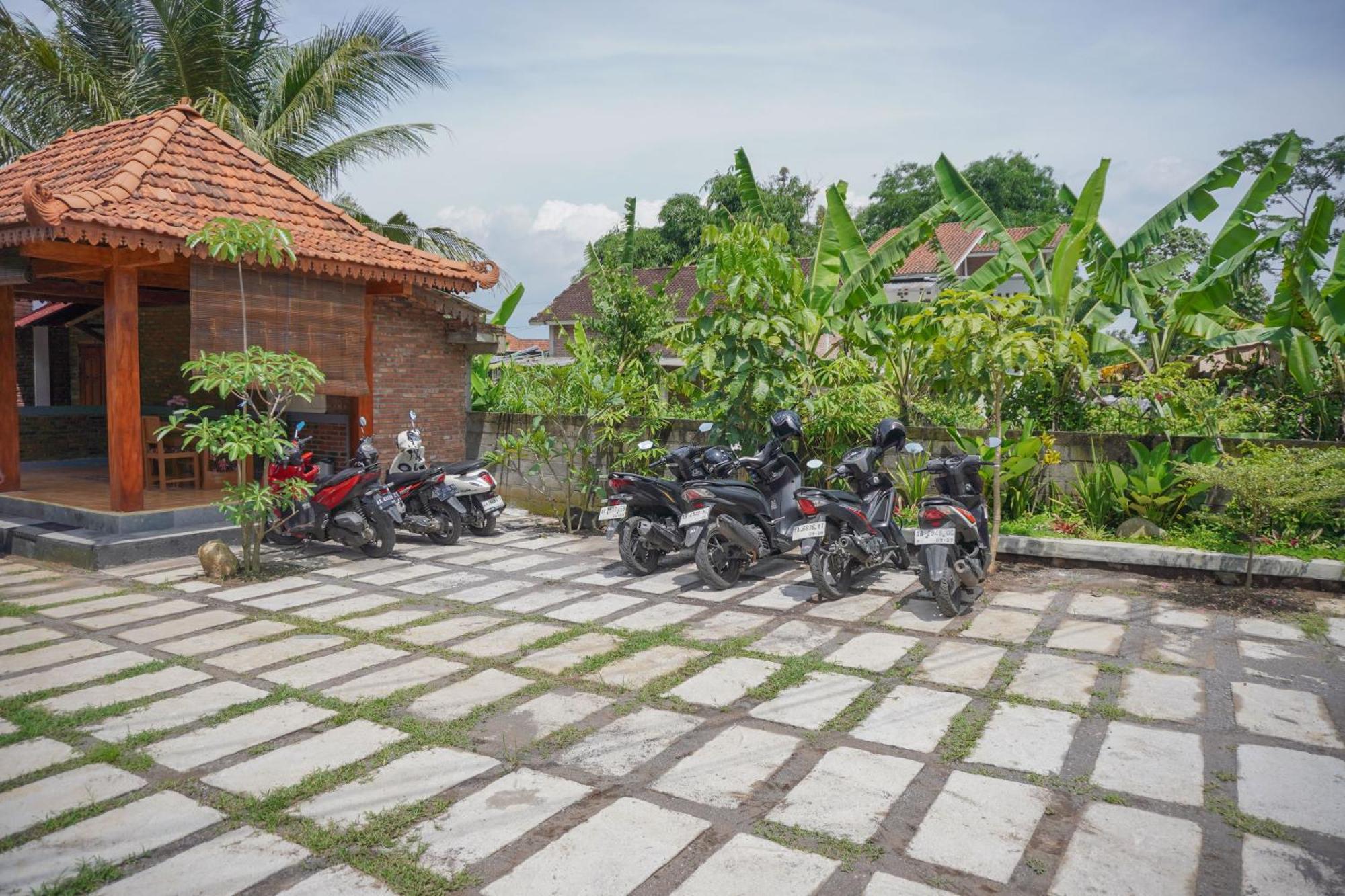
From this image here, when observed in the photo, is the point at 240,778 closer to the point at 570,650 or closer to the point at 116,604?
the point at 570,650

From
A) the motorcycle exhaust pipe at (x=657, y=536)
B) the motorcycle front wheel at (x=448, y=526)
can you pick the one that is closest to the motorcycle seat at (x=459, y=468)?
the motorcycle front wheel at (x=448, y=526)

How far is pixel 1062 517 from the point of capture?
7.85 meters

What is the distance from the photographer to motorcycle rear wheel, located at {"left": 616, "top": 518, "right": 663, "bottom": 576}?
23.3 feet

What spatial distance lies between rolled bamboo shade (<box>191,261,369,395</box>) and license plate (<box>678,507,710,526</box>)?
3.96 m

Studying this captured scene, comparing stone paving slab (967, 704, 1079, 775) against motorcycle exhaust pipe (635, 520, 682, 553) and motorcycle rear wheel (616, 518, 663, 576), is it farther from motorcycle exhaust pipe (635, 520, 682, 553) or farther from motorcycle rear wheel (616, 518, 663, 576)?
motorcycle rear wheel (616, 518, 663, 576)

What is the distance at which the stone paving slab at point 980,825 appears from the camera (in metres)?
2.99

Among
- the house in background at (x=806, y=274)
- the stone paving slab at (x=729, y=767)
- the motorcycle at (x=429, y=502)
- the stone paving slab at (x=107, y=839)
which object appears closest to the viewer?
the stone paving slab at (x=107, y=839)

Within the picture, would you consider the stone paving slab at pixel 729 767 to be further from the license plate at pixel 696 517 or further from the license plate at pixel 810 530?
the license plate at pixel 696 517

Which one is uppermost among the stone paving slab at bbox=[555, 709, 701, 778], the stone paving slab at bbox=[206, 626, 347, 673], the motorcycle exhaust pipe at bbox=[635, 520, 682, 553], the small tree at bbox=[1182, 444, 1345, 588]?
the small tree at bbox=[1182, 444, 1345, 588]

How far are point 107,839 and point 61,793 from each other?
0.52 metres

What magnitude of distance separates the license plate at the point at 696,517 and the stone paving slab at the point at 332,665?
7.44 ft

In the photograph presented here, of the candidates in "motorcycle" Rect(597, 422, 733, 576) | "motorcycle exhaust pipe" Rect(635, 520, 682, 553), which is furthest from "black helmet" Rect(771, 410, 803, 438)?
"motorcycle exhaust pipe" Rect(635, 520, 682, 553)

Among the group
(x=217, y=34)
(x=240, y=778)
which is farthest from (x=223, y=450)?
(x=217, y=34)

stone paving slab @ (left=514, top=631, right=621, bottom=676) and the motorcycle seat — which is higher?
the motorcycle seat
